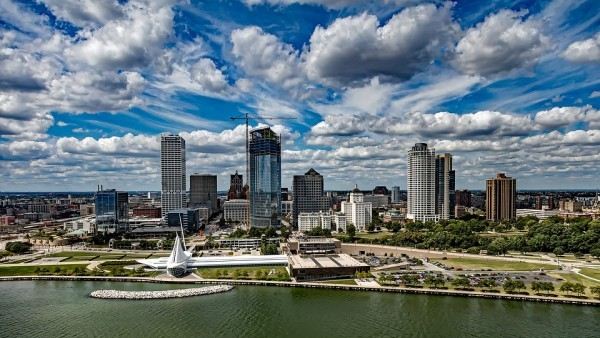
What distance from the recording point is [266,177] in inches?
3962

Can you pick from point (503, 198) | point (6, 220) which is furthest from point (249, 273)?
point (6, 220)

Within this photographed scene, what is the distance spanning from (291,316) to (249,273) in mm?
15485

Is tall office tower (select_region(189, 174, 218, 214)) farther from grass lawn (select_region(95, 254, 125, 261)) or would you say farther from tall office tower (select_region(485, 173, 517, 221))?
tall office tower (select_region(485, 173, 517, 221))

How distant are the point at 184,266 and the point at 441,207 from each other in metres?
80.2

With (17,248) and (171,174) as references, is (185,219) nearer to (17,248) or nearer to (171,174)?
(171,174)

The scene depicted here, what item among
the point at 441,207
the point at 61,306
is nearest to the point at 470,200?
the point at 441,207

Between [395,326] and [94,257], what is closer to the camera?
[395,326]

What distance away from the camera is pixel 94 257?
213 ft

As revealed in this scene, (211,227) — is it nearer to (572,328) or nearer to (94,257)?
(94,257)

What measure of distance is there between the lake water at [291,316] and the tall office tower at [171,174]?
8356 centimetres

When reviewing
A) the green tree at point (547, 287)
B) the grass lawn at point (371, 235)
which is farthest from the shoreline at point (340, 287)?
the grass lawn at point (371, 235)

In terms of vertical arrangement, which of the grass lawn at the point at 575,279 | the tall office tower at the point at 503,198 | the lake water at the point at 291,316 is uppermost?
the tall office tower at the point at 503,198

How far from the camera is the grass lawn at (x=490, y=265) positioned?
51219 millimetres

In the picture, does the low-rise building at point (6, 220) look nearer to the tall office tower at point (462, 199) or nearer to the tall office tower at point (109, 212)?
the tall office tower at point (109, 212)
